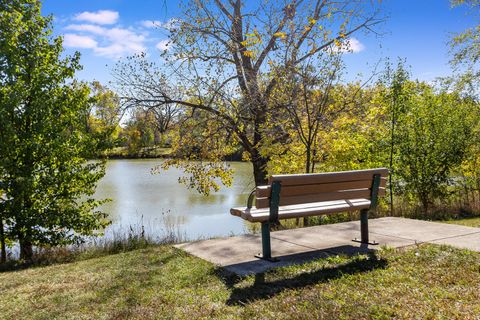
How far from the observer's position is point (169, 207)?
A: 1812 cm

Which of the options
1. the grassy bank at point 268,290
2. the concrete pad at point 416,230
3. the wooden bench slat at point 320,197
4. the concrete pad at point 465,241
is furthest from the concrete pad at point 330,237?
the wooden bench slat at point 320,197

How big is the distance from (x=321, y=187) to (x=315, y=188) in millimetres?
91

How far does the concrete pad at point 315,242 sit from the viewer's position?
16.8ft

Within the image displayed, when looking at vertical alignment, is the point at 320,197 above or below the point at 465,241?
above

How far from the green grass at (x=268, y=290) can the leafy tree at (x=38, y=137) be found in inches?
111

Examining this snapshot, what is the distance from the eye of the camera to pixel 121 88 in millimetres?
11758

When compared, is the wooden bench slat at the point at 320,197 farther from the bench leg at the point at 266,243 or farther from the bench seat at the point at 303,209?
the bench leg at the point at 266,243

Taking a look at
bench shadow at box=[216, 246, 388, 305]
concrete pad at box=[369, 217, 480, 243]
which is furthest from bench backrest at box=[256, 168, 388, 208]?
concrete pad at box=[369, 217, 480, 243]

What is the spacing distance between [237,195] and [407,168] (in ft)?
36.4

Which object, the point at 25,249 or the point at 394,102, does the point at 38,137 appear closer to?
the point at 25,249

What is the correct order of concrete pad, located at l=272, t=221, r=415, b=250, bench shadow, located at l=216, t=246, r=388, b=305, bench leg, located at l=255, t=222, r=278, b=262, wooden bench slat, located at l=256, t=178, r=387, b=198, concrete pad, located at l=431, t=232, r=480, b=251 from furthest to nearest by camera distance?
concrete pad, located at l=272, t=221, r=415, b=250 < concrete pad, located at l=431, t=232, r=480, b=251 < bench leg, located at l=255, t=222, r=278, b=262 < wooden bench slat, located at l=256, t=178, r=387, b=198 < bench shadow, located at l=216, t=246, r=388, b=305

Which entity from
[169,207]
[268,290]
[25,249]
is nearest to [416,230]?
[268,290]

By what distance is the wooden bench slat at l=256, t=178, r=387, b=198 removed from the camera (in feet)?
16.1

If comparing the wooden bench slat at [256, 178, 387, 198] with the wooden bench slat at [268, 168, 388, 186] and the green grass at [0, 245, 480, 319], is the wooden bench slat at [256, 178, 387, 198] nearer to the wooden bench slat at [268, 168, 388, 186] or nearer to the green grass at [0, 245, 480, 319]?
the wooden bench slat at [268, 168, 388, 186]
